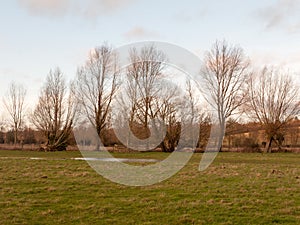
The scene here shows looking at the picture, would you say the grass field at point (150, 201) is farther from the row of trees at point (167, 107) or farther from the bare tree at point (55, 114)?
the bare tree at point (55, 114)

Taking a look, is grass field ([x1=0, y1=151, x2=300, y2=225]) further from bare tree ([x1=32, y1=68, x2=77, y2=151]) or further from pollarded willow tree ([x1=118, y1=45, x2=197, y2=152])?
bare tree ([x1=32, y1=68, x2=77, y2=151])

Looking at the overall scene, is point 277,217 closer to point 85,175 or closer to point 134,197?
point 134,197

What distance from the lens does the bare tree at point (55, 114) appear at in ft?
153

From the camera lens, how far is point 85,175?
15.0m

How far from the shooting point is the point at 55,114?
170 feet

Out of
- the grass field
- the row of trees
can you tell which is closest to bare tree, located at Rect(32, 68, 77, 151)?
the row of trees

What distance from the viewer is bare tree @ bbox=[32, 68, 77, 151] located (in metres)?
46.7

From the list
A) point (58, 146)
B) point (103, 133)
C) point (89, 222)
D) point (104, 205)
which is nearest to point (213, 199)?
point (104, 205)

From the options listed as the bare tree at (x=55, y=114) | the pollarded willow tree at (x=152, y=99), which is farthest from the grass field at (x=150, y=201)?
the bare tree at (x=55, y=114)

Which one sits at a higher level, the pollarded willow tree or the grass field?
the pollarded willow tree

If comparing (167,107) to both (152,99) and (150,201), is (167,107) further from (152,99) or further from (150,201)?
(150,201)

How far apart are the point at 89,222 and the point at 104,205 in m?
1.65

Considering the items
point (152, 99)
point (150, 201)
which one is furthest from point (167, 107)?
point (150, 201)

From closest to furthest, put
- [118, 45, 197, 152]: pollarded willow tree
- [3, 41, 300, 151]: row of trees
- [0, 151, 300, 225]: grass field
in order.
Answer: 1. [0, 151, 300, 225]: grass field
2. [118, 45, 197, 152]: pollarded willow tree
3. [3, 41, 300, 151]: row of trees
